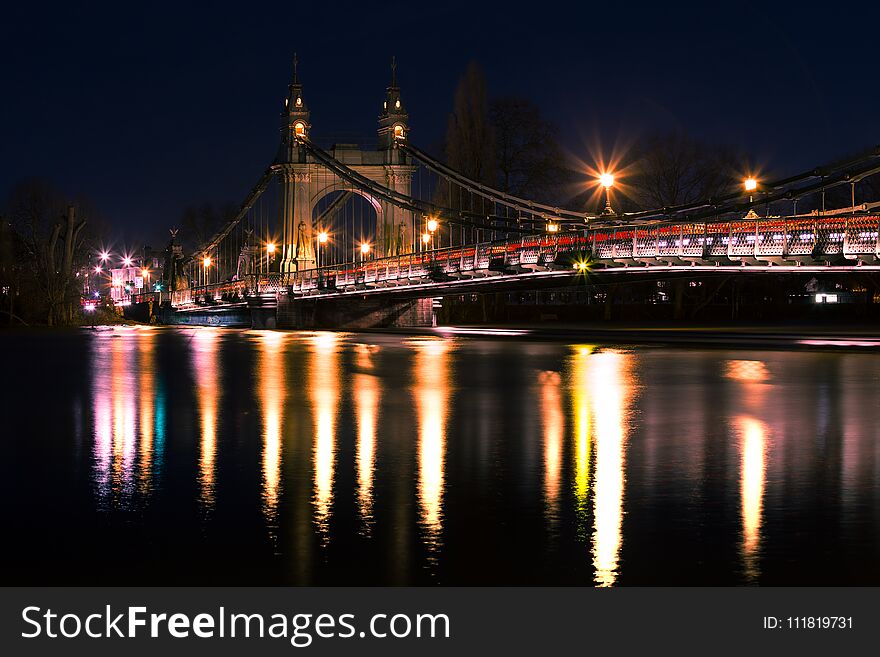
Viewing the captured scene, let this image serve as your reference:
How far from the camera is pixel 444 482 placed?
484 inches

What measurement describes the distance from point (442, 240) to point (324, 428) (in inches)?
2767

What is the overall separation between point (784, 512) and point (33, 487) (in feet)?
21.8

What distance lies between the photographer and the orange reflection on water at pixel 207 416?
1213cm

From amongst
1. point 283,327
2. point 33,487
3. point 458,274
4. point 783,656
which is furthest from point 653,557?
point 283,327

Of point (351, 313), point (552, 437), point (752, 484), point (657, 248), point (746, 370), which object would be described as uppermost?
point (657, 248)

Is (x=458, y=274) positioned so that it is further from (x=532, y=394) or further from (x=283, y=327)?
(x=532, y=394)

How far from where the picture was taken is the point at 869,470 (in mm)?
12977

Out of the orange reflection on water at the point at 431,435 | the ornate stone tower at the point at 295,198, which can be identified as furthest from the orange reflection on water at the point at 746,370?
the ornate stone tower at the point at 295,198

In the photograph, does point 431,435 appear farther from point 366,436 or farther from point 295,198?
point 295,198

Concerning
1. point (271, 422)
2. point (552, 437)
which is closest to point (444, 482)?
point (552, 437)

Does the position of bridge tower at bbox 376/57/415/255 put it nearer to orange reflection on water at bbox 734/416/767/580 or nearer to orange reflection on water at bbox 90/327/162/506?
orange reflection on water at bbox 90/327/162/506

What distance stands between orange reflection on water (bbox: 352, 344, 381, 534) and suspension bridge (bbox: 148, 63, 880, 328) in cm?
2019

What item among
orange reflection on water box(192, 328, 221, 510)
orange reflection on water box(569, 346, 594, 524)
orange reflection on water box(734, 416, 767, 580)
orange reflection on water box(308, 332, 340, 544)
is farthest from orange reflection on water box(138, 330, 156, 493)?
orange reflection on water box(734, 416, 767, 580)

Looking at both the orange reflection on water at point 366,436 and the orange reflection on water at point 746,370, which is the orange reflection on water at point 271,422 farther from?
the orange reflection on water at point 746,370
